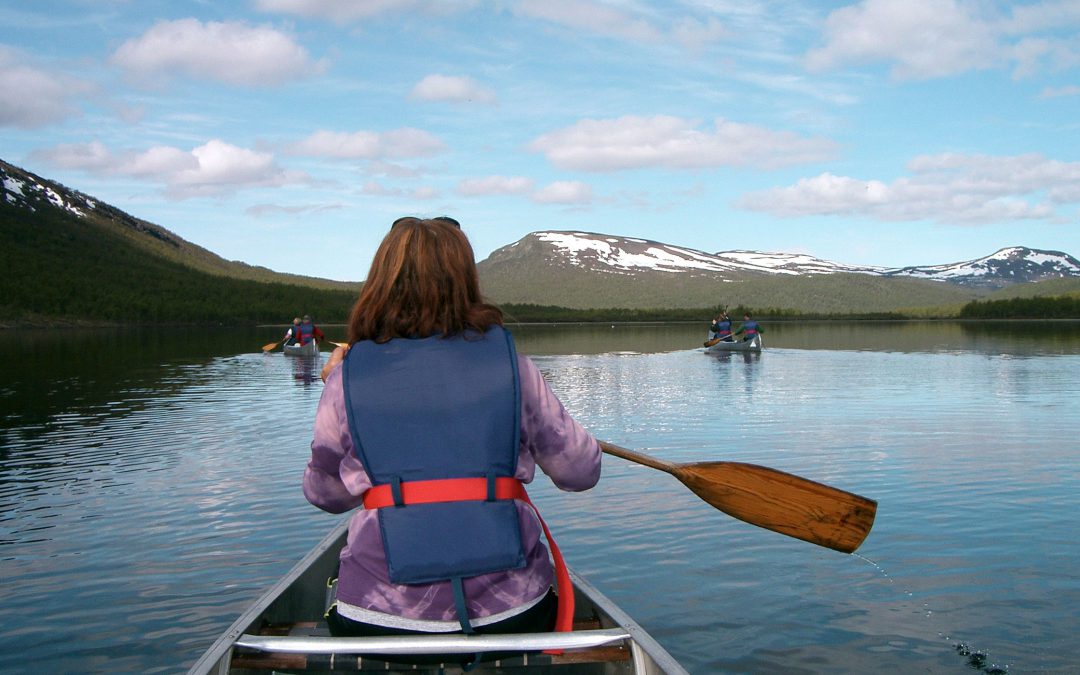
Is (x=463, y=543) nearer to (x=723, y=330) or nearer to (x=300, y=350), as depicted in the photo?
(x=300, y=350)

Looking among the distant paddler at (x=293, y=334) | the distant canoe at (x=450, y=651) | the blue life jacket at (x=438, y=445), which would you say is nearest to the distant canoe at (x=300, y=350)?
the distant paddler at (x=293, y=334)

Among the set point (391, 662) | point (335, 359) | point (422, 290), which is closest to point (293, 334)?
point (335, 359)

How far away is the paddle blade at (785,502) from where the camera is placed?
5.78 meters

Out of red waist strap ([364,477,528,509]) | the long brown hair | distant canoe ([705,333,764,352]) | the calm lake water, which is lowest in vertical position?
the calm lake water

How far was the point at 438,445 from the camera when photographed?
12.9ft

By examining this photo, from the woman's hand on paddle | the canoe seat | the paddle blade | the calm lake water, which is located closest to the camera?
the canoe seat

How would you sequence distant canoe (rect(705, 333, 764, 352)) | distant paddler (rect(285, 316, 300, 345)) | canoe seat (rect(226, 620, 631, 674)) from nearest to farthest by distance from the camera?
canoe seat (rect(226, 620, 631, 674)), distant paddler (rect(285, 316, 300, 345)), distant canoe (rect(705, 333, 764, 352))

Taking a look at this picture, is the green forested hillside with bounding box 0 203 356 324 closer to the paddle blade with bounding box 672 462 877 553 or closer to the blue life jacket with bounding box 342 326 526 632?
the paddle blade with bounding box 672 462 877 553

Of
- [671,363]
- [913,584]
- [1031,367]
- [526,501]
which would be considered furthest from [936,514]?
[671,363]

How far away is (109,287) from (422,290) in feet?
487

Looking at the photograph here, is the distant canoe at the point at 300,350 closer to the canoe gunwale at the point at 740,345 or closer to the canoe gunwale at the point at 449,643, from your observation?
the canoe gunwale at the point at 740,345

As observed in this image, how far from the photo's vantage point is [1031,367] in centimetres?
3650

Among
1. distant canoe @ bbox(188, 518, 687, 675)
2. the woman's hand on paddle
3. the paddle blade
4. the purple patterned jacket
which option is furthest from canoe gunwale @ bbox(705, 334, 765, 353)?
the purple patterned jacket

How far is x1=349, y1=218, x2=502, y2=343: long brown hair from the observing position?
4.05m
